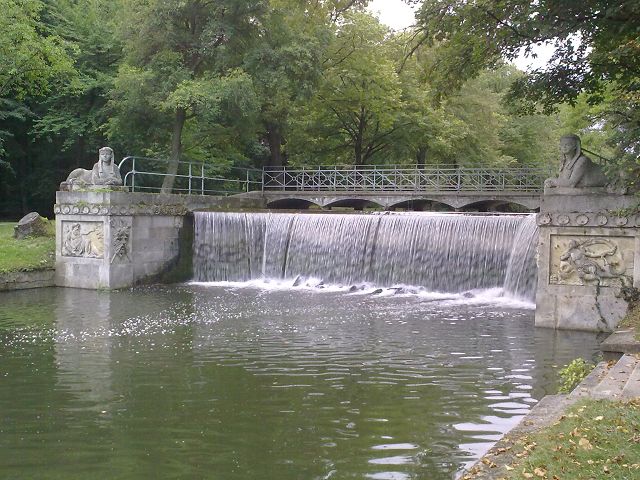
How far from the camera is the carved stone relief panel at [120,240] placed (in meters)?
18.7

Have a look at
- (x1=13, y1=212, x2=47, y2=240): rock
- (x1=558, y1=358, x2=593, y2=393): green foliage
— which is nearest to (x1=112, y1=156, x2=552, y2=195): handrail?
(x1=13, y1=212, x2=47, y2=240): rock

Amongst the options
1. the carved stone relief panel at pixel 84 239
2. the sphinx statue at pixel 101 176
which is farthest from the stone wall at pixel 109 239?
the sphinx statue at pixel 101 176

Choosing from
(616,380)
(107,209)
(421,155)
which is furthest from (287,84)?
(616,380)

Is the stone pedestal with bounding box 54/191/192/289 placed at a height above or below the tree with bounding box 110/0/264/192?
below

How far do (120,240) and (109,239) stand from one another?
291 mm

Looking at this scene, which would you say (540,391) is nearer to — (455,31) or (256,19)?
(455,31)

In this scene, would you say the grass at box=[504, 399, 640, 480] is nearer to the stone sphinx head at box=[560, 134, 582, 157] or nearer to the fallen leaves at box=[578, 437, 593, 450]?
the fallen leaves at box=[578, 437, 593, 450]

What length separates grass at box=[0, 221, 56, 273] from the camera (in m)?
18.3

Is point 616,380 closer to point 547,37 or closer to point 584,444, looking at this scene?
point 584,444

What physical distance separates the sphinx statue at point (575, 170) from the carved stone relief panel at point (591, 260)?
0.86m

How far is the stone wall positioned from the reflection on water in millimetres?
4119

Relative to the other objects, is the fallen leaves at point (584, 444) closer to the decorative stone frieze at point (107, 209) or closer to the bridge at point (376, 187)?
the decorative stone frieze at point (107, 209)

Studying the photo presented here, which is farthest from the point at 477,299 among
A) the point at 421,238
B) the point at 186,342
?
the point at 186,342

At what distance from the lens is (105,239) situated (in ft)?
61.4
